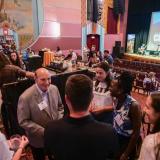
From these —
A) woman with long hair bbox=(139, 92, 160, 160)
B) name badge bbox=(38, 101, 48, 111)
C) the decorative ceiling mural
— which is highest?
the decorative ceiling mural

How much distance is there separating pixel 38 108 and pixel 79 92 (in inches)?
41.8

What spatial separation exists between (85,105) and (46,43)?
9211 millimetres

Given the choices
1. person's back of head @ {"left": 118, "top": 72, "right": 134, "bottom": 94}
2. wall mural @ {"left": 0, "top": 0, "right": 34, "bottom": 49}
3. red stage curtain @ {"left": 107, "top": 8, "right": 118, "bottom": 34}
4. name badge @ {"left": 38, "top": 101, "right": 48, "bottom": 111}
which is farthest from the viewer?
red stage curtain @ {"left": 107, "top": 8, "right": 118, "bottom": 34}

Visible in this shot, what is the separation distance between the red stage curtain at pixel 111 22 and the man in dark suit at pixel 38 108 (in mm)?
10974

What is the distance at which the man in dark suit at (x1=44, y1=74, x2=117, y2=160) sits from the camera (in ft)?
3.49

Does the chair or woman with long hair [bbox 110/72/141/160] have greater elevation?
woman with long hair [bbox 110/72/141/160]

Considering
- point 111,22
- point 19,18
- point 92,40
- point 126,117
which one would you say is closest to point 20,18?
point 19,18

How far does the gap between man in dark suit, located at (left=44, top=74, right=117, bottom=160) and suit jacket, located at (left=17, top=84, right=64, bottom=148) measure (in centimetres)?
93

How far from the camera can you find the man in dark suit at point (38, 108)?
78.0 inches

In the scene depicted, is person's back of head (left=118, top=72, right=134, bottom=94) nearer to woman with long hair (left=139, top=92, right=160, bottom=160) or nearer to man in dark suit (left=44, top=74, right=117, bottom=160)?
woman with long hair (left=139, top=92, right=160, bottom=160)

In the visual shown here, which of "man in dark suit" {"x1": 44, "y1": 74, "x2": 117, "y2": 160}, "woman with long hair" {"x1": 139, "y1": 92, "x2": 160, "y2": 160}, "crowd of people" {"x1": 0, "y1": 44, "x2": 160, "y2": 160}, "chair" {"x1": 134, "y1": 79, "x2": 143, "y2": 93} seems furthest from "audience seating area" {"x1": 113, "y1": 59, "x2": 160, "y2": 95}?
"man in dark suit" {"x1": 44, "y1": 74, "x2": 117, "y2": 160}

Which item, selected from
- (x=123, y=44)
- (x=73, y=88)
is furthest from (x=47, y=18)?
(x=73, y=88)

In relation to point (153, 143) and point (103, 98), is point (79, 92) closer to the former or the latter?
point (153, 143)

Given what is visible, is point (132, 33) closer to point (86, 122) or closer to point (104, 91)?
point (104, 91)
